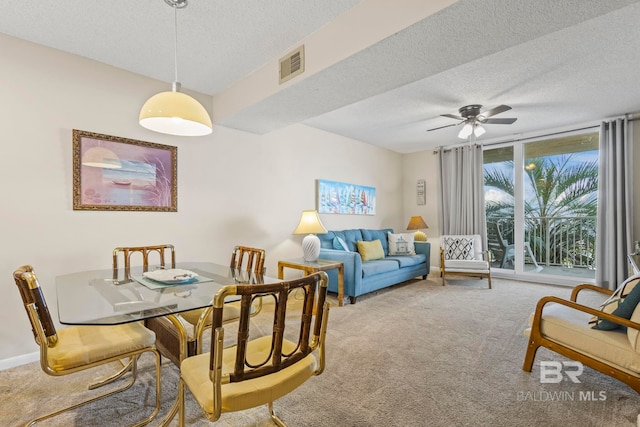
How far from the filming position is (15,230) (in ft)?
7.40

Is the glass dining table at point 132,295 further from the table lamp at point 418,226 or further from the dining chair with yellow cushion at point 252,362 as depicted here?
the table lamp at point 418,226

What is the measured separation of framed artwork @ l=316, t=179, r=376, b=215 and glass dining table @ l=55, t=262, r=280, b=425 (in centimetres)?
258

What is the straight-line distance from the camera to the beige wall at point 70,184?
2258 millimetres

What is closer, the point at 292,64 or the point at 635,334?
the point at 635,334

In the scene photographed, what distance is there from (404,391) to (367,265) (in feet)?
7.03

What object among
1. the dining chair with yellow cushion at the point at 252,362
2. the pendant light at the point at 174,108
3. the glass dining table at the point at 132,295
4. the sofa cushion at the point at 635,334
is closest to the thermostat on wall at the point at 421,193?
the sofa cushion at the point at 635,334

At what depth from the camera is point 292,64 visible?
242cm

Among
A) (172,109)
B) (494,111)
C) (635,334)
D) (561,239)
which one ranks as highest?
(494,111)

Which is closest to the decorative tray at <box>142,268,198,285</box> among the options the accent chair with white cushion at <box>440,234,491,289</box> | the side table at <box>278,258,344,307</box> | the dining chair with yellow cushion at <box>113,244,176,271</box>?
the dining chair with yellow cushion at <box>113,244,176,271</box>

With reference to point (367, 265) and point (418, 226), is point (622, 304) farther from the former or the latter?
point (418, 226)

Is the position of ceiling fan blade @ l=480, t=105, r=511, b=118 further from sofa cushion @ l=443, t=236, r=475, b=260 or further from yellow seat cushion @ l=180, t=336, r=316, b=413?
yellow seat cushion @ l=180, t=336, r=316, b=413

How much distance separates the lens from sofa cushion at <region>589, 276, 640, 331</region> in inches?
67.7

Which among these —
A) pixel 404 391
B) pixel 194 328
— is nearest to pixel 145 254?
pixel 194 328

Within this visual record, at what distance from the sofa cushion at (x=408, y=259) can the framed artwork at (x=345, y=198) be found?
1065 millimetres
